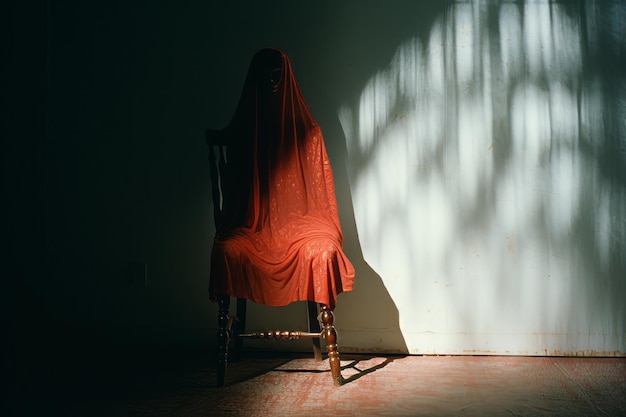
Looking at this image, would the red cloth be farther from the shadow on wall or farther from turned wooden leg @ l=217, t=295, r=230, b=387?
the shadow on wall

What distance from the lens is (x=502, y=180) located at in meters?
2.99

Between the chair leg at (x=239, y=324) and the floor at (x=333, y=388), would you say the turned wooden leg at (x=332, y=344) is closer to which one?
the floor at (x=333, y=388)

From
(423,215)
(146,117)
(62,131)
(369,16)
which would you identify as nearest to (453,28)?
(369,16)

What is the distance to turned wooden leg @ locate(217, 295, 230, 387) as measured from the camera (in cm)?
244

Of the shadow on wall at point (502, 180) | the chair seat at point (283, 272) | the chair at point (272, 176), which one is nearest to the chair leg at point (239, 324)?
the chair at point (272, 176)

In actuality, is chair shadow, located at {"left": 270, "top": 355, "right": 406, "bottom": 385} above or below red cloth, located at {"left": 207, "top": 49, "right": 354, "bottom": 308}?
below

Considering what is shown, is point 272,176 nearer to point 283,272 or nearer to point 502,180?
point 283,272

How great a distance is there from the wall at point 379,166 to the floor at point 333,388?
0.25m

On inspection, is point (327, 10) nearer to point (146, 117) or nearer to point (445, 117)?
point (445, 117)

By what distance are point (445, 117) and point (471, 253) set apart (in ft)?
2.37

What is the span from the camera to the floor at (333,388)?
2.13 meters

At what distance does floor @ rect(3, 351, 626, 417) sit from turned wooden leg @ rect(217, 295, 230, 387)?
0.23ft

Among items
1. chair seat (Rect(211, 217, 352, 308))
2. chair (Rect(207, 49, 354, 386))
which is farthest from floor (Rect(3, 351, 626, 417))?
chair seat (Rect(211, 217, 352, 308))

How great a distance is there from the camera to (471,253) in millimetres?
3004
